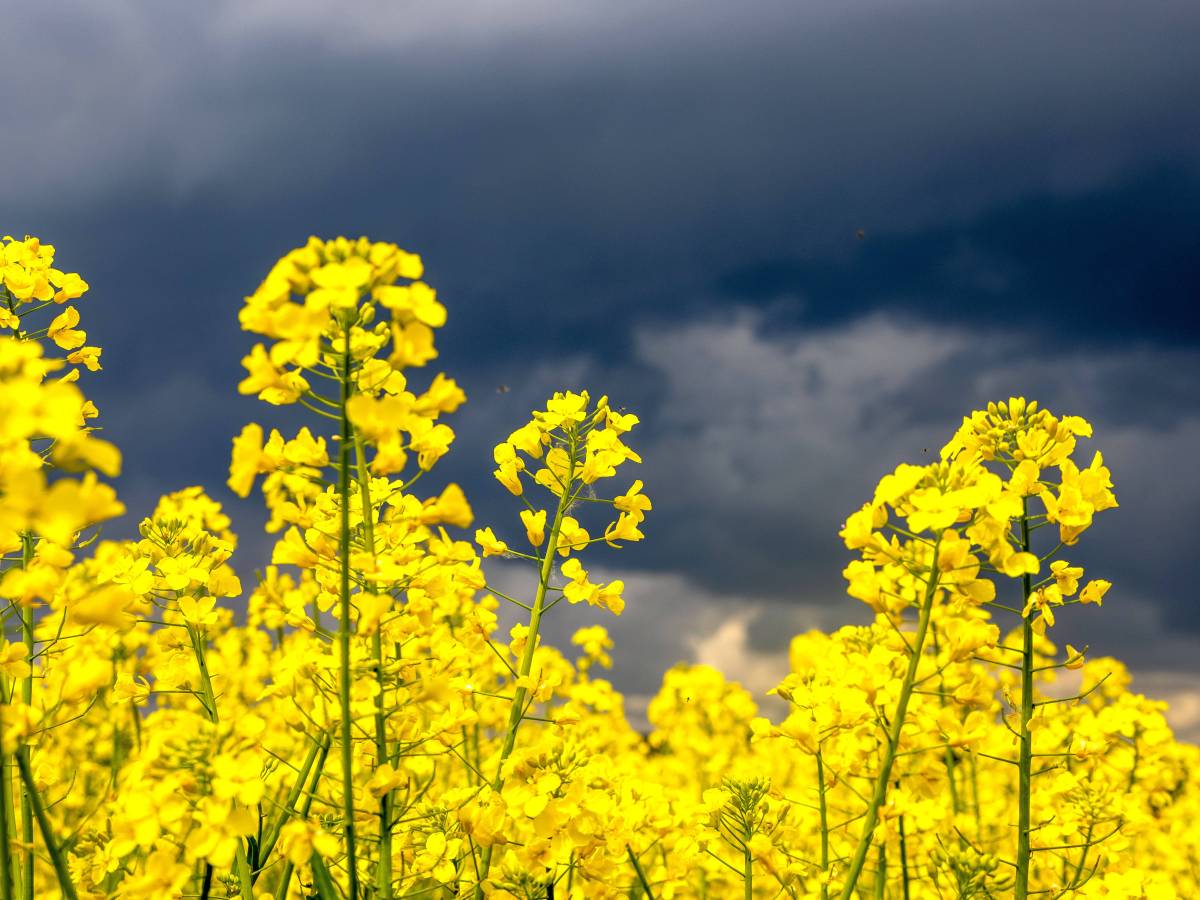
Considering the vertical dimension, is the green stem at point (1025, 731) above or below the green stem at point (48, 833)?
above

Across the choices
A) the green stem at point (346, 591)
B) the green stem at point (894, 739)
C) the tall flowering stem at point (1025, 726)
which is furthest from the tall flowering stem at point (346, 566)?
the tall flowering stem at point (1025, 726)

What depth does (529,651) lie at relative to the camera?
3.74 metres

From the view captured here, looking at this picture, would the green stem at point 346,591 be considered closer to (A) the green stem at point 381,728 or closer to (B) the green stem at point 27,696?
(A) the green stem at point 381,728

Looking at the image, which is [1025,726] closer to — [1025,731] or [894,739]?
[1025,731]

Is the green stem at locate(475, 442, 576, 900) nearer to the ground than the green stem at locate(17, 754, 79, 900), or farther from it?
farther from it

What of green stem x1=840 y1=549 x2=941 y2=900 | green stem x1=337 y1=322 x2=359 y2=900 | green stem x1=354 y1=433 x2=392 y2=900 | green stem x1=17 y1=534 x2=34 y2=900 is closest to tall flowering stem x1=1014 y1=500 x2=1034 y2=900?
green stem x1=840 y1=549 x2=941 y2=900

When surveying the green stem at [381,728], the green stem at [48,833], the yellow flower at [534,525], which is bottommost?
the green stem at [48,833]

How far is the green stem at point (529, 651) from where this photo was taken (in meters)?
3.60

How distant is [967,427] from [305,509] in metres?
2.35

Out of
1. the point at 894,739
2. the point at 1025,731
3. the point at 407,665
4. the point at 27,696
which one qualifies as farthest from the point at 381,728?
the point at 1025,731

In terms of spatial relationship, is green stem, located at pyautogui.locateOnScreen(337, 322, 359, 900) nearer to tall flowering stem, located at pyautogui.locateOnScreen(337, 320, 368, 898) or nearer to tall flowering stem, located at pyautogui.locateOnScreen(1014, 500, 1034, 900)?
tall flowering stem, located at pyautogui.locateOnScreen(337, 320, 368, 898)

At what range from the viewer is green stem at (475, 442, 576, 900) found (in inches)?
142

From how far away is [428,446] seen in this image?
3012 mm

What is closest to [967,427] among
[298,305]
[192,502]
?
[298,305]
